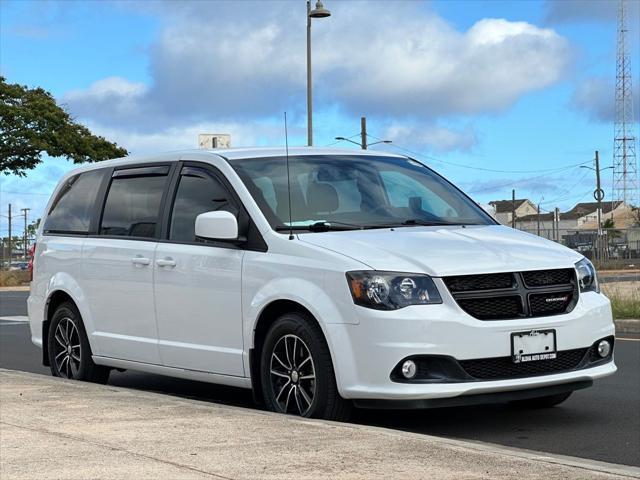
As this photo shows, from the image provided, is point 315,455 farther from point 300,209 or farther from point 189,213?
point 189,213

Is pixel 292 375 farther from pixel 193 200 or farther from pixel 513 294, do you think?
pixel 193 200

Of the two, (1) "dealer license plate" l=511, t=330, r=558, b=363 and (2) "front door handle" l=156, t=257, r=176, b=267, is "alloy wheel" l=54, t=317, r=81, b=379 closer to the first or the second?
(2) "front door handle" l=156, t=257, r=176, b=267

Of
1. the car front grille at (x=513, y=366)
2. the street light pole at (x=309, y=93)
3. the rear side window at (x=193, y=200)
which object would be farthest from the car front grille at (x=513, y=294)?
the street light pole at (x=309, y=93)

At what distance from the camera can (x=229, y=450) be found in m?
5.92

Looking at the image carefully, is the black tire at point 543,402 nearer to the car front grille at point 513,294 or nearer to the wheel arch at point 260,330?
the car front grille at point 513,294

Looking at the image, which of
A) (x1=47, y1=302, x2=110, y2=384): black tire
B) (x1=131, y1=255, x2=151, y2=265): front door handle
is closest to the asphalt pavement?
(x1=47, y1=302, x2=110, y2=384): black tire

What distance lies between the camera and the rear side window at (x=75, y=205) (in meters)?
9.76

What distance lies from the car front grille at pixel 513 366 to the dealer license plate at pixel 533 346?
0.14 ft

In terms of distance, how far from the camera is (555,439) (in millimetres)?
7281

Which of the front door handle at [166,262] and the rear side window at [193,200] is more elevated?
the rear side window at [193,200]

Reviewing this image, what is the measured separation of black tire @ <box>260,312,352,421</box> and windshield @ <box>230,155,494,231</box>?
2.49 ft

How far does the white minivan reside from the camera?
6.88 meters

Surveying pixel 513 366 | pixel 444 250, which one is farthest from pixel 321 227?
pixel 513 366

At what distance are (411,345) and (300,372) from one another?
0.87 metres
